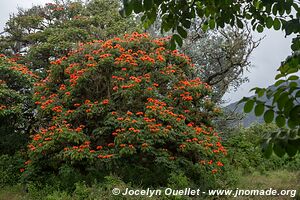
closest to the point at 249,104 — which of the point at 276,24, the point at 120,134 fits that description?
the point at 276,24

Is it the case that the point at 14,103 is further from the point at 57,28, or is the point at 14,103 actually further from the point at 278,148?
the point at 278,148

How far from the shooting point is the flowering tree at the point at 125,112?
9750 mm

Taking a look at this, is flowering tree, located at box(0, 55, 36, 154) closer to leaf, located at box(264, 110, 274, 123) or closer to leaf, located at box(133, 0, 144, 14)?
leaf, located at box(133, 0, 144, 14)

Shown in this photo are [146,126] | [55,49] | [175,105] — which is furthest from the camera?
[55,49]

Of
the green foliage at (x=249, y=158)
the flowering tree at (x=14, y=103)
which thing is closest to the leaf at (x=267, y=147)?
the flowering tree at (x=14, y=103)

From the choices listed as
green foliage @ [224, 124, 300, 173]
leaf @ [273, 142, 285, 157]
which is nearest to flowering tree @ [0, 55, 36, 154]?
green foliage @ [224, 124, 300, 173]

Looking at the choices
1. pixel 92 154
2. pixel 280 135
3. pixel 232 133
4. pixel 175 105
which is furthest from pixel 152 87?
pixel 280 135

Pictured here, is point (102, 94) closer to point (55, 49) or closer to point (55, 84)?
point (55, 84)

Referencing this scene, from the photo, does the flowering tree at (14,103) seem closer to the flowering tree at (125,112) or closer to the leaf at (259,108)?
the flowering tree at (125,112)

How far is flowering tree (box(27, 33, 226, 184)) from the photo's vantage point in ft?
32.0

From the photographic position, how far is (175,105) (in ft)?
36.7

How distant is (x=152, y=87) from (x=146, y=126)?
1.42 metres

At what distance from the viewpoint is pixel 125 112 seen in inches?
415

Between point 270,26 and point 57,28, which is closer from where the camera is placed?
point 270,26
